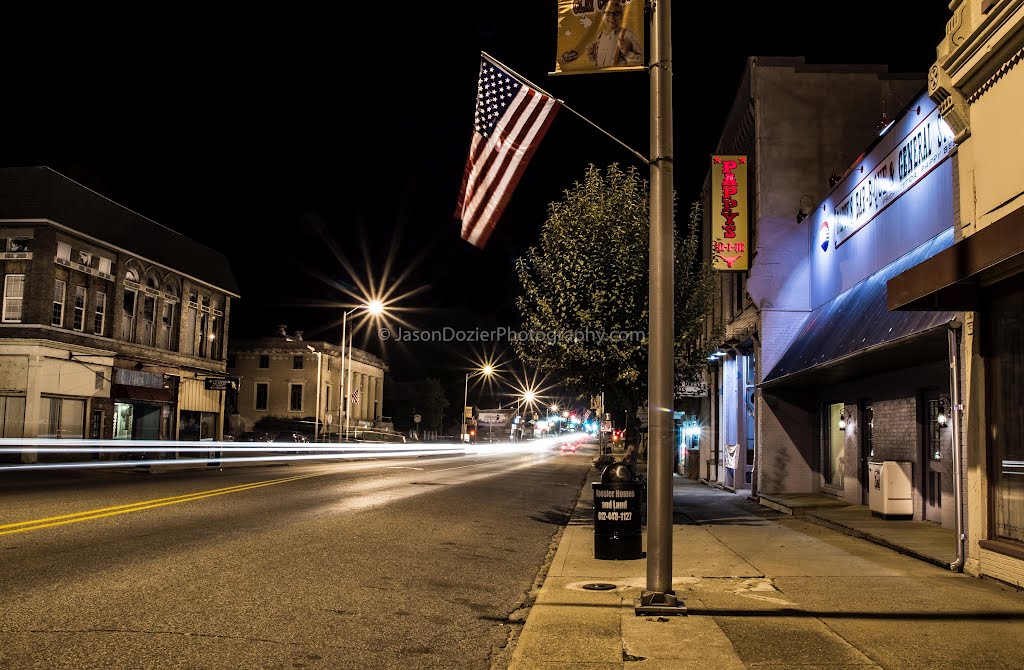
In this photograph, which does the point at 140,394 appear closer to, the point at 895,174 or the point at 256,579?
the point at 256,579

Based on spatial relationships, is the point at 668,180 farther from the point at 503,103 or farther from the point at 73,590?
the point at 73,590

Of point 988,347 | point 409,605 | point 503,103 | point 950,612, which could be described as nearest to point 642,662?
point 409,605

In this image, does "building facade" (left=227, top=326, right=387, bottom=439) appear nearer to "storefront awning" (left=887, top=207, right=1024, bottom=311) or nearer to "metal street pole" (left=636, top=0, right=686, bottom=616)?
"storefront awning" (left=887, top=207, right=1024, bottom=311)

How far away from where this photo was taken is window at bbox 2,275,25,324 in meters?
32.3

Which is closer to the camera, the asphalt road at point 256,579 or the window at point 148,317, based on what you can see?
the asphalt road at point 256,579

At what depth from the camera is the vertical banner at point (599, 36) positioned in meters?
8.09

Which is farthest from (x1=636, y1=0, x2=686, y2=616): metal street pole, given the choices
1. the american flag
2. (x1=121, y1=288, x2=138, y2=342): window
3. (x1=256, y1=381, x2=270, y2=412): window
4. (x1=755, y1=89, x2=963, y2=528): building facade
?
(x1=256, y1=381, x2=270, y2=412): window

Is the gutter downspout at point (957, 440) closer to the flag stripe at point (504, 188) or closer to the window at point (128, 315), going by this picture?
the flag stripe at point (504, 188)

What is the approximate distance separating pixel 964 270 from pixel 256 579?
308 inches

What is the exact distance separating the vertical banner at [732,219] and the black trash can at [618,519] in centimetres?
1212

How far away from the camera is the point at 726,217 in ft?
72.7

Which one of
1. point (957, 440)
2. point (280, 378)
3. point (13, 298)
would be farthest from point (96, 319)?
point (957, 440)

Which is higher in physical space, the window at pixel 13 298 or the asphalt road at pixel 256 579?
the window at pixel 13 298

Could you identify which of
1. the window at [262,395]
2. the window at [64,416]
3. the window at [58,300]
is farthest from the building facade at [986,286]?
the window at [262,395]
